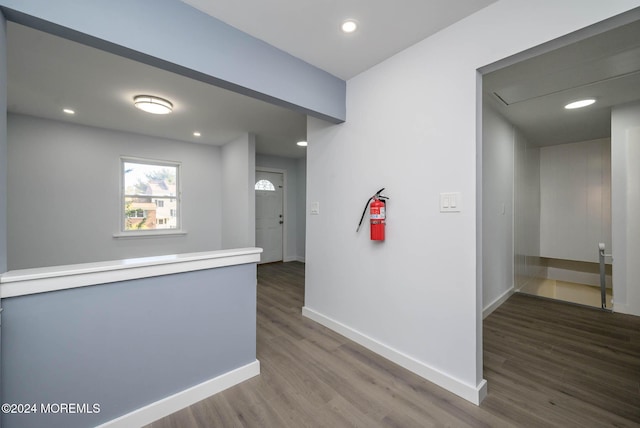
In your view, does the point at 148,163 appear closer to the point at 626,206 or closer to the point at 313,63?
the point at 313,63

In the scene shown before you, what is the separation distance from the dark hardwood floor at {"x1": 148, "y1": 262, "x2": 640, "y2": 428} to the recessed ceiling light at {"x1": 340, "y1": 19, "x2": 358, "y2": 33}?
2521 mm

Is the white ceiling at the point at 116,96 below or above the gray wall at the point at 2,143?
above

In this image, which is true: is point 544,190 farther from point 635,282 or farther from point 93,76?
point 93,76

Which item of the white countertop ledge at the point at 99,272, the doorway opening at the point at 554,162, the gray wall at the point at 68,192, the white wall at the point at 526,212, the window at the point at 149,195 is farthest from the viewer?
the window at the point at 149,195

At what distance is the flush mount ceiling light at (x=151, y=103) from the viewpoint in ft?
9.78

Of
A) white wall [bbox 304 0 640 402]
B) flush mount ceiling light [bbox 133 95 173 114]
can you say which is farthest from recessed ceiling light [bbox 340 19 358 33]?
flush mount ceiling light [bbox 133 95 173 114]

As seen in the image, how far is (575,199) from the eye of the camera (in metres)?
4.23

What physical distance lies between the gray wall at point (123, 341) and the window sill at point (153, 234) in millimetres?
3649

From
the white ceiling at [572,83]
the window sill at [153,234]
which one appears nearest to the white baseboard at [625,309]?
the white ceiling at [572,83]

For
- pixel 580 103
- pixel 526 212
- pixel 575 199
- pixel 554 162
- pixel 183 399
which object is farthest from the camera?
pixel 554 162

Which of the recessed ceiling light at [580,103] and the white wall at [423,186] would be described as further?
the recessed ceiling light at [580,103]

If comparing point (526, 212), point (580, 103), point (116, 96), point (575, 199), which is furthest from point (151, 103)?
point (575, 199)

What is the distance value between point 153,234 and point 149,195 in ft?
2.36

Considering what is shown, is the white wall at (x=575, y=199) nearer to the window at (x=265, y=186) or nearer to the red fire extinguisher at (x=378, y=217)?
the red fire extinguisher at (x=378, y=217)
